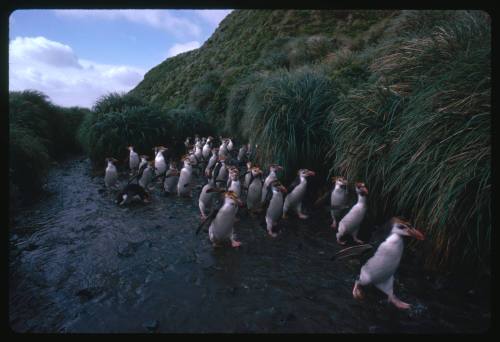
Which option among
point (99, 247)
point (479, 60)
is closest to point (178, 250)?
point (99, 247)

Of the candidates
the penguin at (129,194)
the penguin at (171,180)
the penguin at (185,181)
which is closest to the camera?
the penguin at (129,194)

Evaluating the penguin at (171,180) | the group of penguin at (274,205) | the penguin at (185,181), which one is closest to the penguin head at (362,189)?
the group of penguin at (274,205)

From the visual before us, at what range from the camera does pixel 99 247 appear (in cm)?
480

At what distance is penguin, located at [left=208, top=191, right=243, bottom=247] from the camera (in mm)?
4676

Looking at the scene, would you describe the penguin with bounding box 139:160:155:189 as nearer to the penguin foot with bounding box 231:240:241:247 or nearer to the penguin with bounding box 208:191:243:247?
the penguin with bounding box 208:191:243:247

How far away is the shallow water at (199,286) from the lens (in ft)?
9.96

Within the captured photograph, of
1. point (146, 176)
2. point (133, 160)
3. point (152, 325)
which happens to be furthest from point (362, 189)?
point (133, 160)

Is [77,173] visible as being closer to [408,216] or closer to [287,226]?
[287,226]

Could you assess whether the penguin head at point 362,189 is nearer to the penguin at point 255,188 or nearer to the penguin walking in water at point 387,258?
the penguin walking in water at point 387,258

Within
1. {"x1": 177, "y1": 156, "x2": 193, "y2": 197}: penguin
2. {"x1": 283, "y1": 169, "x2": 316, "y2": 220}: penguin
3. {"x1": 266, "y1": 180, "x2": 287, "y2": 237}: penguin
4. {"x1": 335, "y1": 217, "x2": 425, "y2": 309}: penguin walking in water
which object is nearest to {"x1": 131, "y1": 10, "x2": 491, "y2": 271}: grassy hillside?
{"x1": 335, "y1": 217, "x2": 425, "y2": 309}: penguin walking in water

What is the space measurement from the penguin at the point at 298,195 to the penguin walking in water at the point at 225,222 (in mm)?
1631

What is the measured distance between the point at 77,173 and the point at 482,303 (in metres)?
12.1

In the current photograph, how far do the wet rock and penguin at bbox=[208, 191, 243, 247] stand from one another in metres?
1.86

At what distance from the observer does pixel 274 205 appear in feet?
17.7
